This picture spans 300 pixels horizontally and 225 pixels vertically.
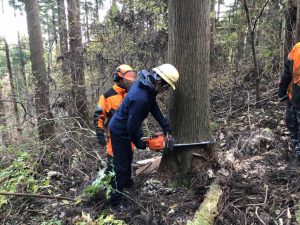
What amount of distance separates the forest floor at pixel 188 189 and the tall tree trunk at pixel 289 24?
5.19 feet

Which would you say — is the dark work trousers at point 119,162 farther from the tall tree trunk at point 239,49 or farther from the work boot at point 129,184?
the tall tree trunk at point 239,49

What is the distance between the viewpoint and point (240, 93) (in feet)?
30.8

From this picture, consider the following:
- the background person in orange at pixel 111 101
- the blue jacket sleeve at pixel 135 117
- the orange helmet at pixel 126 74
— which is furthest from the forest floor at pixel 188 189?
the orange helmet at pixel 126 74

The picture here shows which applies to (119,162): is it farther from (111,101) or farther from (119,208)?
(111,101)

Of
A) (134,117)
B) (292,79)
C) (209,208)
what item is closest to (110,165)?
(134,117)

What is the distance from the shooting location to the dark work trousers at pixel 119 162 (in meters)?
4.46

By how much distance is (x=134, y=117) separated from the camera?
4.05 metres

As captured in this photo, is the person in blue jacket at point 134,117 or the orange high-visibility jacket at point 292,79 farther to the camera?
the orange high-visibility jacket at point 292,79

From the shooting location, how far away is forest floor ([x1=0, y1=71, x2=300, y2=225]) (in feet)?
12.6

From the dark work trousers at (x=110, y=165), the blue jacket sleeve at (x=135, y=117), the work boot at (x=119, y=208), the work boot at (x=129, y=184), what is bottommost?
the work boot at (x=119, y=208)

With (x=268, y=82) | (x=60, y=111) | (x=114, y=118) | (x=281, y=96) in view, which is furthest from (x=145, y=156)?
(x=268, y=82)

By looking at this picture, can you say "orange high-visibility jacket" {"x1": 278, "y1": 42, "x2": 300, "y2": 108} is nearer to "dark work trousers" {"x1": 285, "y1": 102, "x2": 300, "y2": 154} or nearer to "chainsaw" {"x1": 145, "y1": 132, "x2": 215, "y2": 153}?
"dark work trousers" {"x1": 285, "y1": 102, "x2": 300, "y2": 154}

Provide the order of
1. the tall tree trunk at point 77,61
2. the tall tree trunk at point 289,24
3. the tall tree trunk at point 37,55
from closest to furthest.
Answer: the tall tree trunk at point 289,24, the tall tree trunk at point 37,55, the tall tree trunk at point 77,61

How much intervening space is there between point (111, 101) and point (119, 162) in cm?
98
